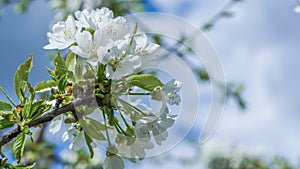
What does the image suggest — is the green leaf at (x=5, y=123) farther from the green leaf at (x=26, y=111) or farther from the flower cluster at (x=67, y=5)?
the flower cluster at (x=67, y=5)

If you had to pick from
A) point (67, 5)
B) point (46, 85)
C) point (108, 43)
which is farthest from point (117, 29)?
point (67, 5)

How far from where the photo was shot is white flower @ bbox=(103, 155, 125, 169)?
0.79 m

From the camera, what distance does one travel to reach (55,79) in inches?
29.8

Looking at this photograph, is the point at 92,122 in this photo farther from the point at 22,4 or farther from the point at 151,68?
the point at 22,4

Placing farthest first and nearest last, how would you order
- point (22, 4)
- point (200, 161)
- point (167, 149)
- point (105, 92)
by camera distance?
1. point (200, 161)
2. point (22, 4)
3. point (167, 149)
4. point (105, 92)

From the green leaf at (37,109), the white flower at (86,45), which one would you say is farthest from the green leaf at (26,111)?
the white flower at (86,45)

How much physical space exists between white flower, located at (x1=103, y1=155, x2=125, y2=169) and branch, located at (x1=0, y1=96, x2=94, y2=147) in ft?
0.39

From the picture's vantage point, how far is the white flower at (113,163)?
0.79m

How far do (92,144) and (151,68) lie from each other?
152 millimetres

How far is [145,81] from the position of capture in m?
0.75

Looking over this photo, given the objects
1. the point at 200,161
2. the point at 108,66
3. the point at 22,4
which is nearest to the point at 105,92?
the point at 108,66

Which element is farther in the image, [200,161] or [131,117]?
[200,161]

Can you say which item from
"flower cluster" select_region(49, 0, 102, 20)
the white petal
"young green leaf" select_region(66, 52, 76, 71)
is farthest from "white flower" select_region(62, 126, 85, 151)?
"flower cluster" select_region(49, 0, 102, 20)

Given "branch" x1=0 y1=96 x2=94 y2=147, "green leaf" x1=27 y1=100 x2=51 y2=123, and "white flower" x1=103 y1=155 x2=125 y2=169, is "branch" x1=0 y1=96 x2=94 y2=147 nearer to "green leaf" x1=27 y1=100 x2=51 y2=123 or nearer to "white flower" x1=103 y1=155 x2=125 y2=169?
"green leaf" x1=27 y1=100 x2=51 y2=123
